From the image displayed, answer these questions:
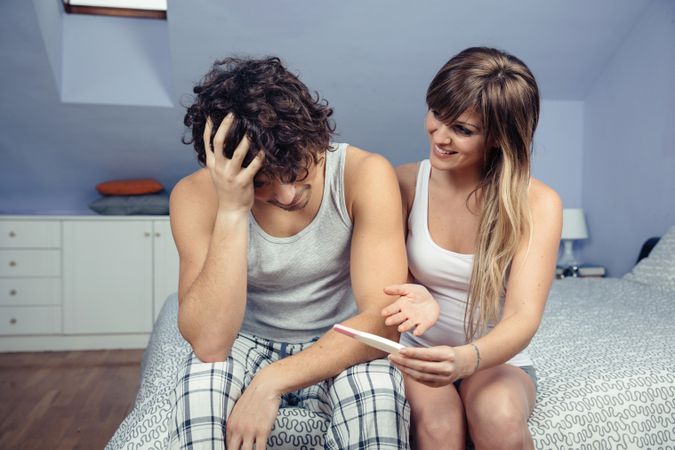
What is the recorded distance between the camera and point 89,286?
12.8 ft

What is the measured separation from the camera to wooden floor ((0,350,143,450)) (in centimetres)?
239

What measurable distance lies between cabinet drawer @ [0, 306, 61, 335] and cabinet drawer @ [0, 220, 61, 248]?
38 cm

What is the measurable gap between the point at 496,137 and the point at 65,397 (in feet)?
7.92

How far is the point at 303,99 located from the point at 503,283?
59 cm

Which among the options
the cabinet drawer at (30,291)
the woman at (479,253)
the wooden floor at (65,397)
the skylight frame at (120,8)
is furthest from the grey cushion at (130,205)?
the woman at (479,253)

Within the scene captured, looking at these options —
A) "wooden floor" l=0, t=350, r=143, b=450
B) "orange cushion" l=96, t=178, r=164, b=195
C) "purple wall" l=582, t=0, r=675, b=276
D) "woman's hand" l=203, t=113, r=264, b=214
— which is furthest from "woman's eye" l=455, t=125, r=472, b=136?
"orange cushion" l=96, t=178, r=164, b=195

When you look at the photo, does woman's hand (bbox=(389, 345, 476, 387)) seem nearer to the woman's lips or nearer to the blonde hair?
the blonde hair

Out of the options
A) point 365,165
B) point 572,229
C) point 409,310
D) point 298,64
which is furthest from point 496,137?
point 572,229

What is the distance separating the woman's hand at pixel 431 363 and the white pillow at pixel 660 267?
2229 mm

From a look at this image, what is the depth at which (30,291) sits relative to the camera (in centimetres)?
382

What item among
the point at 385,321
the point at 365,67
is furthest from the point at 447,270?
the point at 365,67

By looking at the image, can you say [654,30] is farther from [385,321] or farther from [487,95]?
[385,321]

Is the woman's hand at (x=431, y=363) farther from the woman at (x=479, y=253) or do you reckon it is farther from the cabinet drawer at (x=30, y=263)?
the cabinet drawer at (x=30, y=263)

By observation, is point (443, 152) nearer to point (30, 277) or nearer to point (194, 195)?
point (194, 195)
